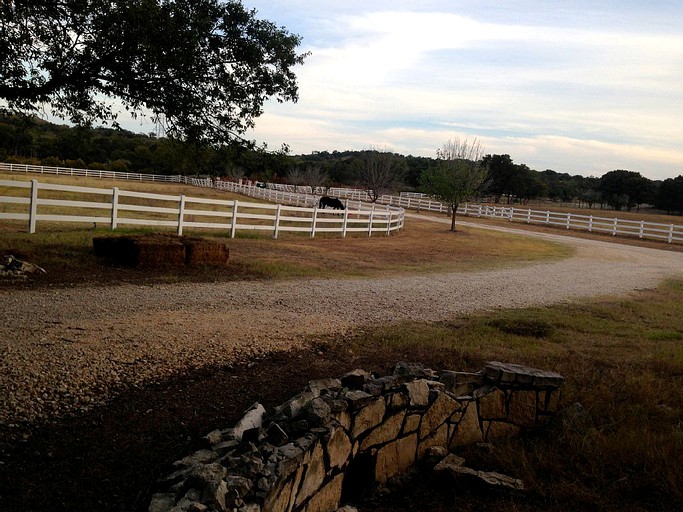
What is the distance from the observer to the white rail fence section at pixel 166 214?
14781 millimetres

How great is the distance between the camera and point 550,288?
13.6 m

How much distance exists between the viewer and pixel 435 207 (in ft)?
174

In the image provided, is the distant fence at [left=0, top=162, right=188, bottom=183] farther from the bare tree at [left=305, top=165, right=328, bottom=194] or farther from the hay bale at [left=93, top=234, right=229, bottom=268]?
the hay bale at [left=93, top=234, right=229, bottom=268]

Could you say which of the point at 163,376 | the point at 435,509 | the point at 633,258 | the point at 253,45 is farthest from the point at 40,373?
the point at 633,258

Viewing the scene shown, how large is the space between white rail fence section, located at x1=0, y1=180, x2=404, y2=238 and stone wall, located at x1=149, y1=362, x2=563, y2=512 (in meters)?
8.95

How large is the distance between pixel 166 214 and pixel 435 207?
30215 mm

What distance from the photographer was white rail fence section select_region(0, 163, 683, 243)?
3728cm

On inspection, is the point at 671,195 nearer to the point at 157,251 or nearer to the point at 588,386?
the point at 157,251

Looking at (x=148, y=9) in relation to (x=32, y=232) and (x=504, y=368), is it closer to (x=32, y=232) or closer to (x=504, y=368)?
(x=32, y=232)

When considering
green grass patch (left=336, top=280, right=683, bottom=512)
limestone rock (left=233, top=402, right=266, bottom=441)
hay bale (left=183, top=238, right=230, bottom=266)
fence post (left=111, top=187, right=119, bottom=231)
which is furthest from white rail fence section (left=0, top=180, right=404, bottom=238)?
limestone rock (left=233, top=402, right=266, bottom=441)

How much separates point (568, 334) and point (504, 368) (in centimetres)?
357

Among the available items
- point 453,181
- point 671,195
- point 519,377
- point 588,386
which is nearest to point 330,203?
point 453,181

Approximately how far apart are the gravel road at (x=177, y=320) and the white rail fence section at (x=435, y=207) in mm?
18375

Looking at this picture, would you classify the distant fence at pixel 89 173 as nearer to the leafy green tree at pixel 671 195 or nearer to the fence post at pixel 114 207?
the fence post at pixel 114 207
